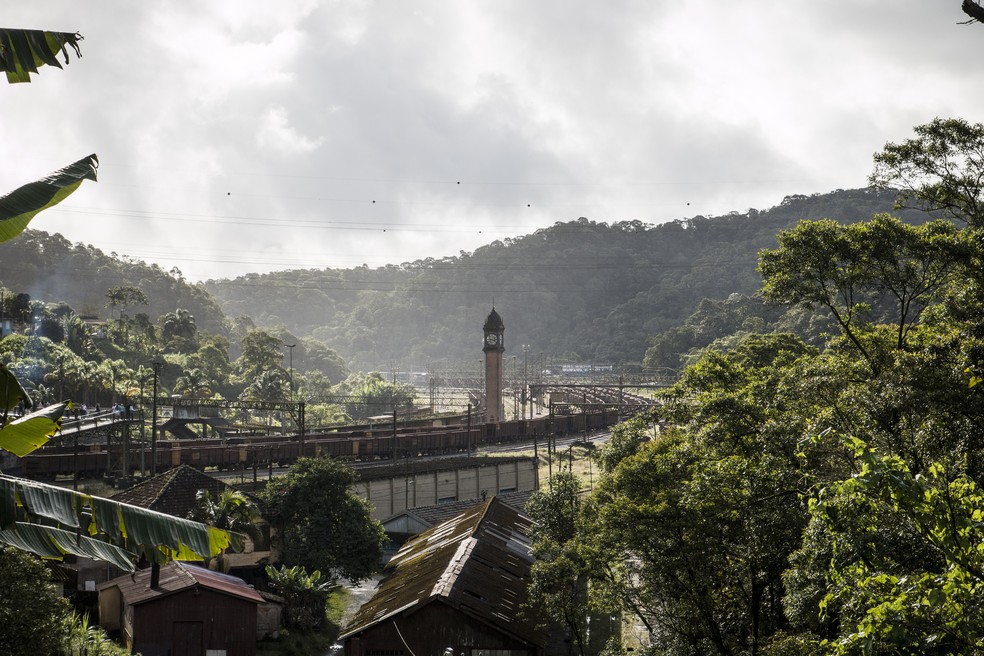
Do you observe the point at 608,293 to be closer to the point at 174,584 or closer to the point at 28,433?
the point at 174,584

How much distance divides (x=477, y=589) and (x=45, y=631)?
10.3 metres

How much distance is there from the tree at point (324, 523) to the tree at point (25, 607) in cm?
1155

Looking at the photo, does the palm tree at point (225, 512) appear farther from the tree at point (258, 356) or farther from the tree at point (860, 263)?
the tree at point (258, 356)

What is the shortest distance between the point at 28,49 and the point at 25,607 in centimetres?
1150

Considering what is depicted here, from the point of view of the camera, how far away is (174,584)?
898 inches

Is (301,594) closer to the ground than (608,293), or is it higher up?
closer to the ground

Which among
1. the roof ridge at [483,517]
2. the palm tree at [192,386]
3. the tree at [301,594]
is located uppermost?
the palm tree at [192,386]

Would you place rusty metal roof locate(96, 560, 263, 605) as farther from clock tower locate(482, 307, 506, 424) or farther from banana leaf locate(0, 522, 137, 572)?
clock tower locate(482, 307, 506, 424)

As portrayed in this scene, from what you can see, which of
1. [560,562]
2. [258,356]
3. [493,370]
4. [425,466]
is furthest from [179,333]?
[560,562]

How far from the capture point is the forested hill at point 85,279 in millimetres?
112938

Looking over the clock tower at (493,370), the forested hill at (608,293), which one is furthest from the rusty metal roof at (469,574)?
the forested hill at (608,293)

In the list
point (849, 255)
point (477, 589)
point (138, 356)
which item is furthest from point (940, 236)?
point (138, 356)

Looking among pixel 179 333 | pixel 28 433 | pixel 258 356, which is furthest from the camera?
pixel 179 333

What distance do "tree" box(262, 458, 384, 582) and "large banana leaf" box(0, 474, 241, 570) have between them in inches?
790
